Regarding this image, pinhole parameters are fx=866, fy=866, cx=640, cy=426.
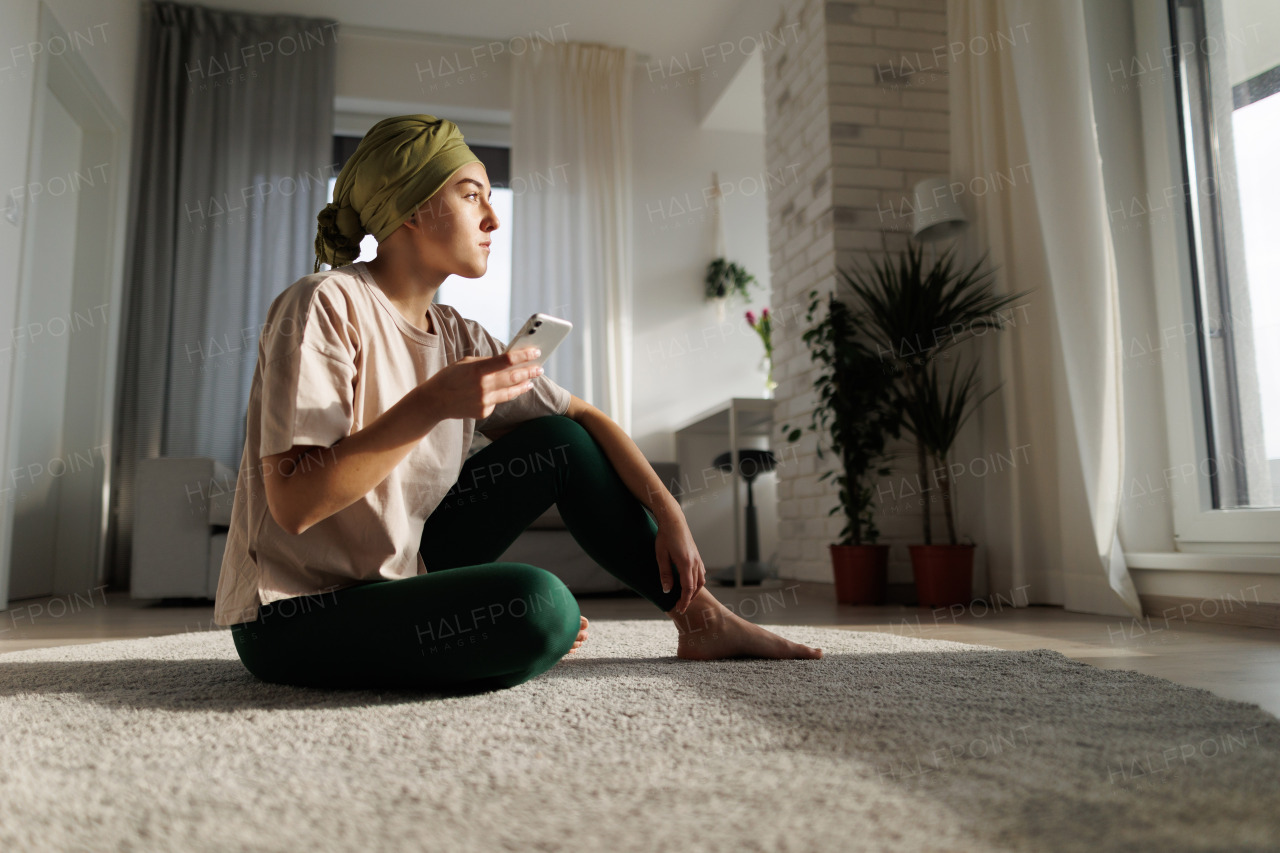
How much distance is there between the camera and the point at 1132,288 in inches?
99.6

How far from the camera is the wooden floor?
1.41 metres

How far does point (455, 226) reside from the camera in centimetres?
123

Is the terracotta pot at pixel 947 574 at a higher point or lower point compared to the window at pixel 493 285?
lower

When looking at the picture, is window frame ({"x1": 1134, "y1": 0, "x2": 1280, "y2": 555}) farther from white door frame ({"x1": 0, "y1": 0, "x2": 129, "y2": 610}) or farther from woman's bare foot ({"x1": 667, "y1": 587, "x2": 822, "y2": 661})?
white door frame ({"x1": 0, "y1": 0, "x2": 129, "y2": 610})

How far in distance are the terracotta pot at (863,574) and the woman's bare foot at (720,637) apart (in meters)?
1.41

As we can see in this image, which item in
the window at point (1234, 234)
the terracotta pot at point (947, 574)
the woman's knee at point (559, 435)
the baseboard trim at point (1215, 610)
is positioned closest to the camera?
the woman's knee at point (559, 435)

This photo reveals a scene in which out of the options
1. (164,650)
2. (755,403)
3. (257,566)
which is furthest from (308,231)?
(257,566)

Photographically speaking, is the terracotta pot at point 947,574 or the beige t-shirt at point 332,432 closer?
the beige t-shirt at point 332,432

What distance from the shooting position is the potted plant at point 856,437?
2805mm

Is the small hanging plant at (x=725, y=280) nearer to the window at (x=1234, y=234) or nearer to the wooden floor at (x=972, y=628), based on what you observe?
the wooden floor at (x=972, y=628)

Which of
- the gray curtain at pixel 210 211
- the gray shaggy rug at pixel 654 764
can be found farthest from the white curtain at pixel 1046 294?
the gray curtain at pixel 210 211

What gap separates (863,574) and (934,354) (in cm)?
74

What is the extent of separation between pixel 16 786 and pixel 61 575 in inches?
139

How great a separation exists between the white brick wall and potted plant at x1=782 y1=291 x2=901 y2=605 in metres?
0.19
